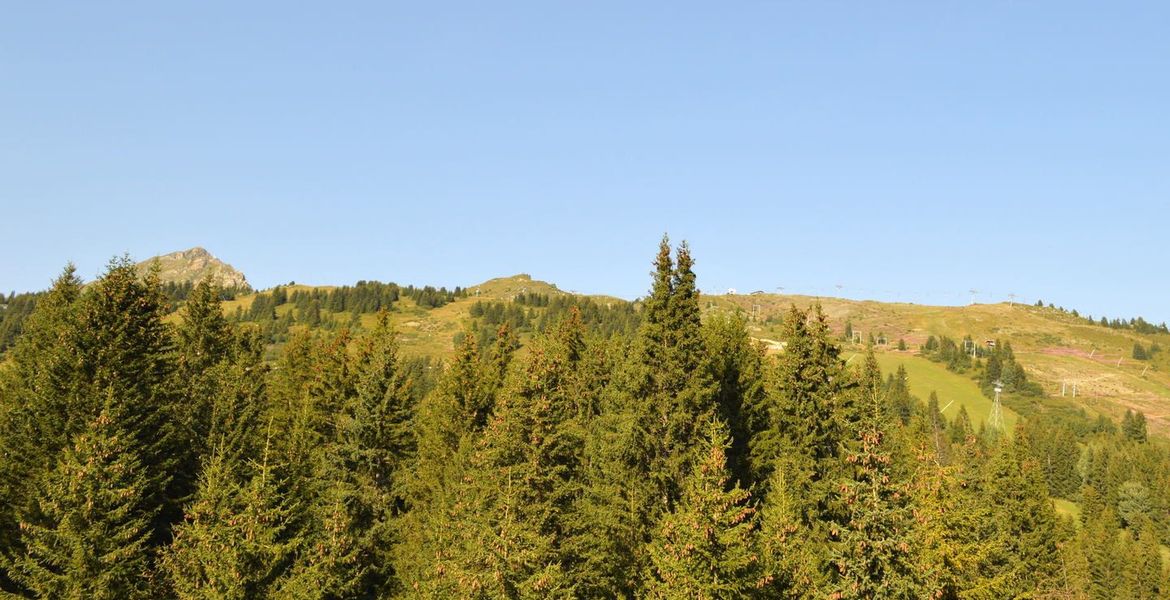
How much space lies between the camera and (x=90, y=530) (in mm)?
30109

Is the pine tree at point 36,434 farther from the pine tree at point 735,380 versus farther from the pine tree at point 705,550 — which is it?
the pine tree at point 735,380

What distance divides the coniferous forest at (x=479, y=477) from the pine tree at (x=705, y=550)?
11 cm

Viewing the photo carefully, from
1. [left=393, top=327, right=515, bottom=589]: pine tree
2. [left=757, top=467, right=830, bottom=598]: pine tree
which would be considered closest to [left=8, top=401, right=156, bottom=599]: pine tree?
[left=393, top=327, right=515, bottom=589]: pine tree

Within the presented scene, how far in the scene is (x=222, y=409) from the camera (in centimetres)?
4059

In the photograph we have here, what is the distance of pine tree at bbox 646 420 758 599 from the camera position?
100 ft

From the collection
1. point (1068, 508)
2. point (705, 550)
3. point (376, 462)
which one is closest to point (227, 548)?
point (376, 462)

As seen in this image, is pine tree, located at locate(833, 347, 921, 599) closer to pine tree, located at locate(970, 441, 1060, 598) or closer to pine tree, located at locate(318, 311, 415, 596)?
pine tree, located at locate(318, 311, 415, 596)

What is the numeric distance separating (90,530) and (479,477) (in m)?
16.6

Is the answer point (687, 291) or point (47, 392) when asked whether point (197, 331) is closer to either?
point (47, 392)

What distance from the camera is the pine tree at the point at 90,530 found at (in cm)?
2945

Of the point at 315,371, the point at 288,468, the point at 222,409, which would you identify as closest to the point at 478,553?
the point at 288,468

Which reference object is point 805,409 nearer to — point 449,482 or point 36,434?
point 449,482

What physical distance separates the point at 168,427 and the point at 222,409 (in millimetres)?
4441

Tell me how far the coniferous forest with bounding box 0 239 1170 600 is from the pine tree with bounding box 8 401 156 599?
0.13 m
